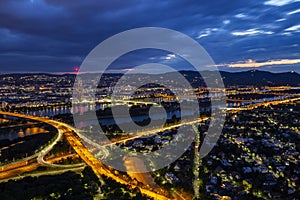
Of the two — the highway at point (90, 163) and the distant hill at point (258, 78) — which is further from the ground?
the distant hill at point (258, 78)

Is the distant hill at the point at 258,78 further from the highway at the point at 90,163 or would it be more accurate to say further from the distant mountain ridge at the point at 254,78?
the highway at the point at 90,163

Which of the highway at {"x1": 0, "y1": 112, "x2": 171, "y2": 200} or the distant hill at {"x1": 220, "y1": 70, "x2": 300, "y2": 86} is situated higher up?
the distant hill at {"x1": 220, "y1": 70, "x2": 300, "y2": 86}

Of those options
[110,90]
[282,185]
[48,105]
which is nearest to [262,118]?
[282,185]

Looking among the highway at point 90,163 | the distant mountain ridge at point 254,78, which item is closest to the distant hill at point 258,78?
the distant mountain ridge at point 254,78

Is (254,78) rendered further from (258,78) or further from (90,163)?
(90,163)

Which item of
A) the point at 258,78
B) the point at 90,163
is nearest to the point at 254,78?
the point at 258,78

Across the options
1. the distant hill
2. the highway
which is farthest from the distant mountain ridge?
the highway

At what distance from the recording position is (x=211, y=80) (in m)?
34.2

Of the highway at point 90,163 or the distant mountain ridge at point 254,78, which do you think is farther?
the distant mountain ridge at point 254,78

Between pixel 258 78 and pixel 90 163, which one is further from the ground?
pixel 258 78

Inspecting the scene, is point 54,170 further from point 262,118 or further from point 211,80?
point 211,80

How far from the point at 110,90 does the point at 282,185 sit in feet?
80.0

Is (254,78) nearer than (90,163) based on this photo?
No

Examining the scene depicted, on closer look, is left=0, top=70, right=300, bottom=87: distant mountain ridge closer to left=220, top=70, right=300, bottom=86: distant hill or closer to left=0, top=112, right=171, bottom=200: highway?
left=220, top=70, right=300, bottom=86: distant hill
